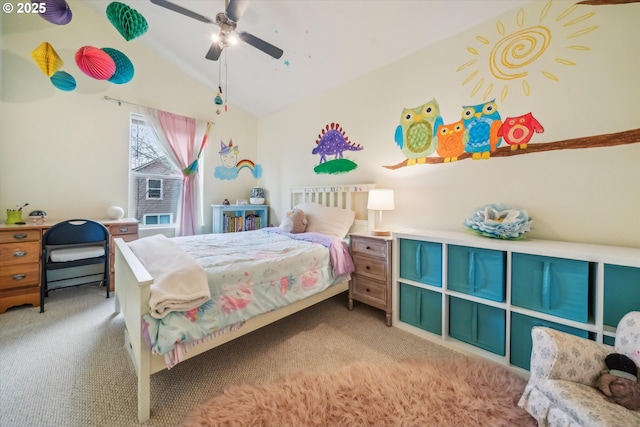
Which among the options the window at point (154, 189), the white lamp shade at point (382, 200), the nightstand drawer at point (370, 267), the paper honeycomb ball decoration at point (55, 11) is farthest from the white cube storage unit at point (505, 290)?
the window at point (154, 189)

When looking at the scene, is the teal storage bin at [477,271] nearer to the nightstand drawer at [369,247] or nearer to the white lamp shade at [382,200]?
the nightstand drawer at [369,247]

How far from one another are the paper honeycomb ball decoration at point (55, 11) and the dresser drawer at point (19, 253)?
6.48ft

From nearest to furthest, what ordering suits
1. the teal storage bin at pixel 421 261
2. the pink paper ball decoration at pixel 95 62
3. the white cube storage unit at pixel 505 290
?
the white cube storage unit at pixel 505 290, the teal storage bin at pixel 421 261, the pink paper ball decoration at pixel 95 62

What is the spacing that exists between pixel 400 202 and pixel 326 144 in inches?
51.2

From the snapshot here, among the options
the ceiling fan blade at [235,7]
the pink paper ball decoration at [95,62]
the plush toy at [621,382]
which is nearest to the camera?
the plush toy at [621,382]

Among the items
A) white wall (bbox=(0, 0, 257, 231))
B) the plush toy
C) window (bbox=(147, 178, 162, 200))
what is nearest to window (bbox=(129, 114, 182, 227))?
window (bbox=(147, 178, 162, 200))

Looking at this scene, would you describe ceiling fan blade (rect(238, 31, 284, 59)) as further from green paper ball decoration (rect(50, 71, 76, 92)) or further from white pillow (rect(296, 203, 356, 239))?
green paper ball decoration (rect(50, 71, 76, 92))

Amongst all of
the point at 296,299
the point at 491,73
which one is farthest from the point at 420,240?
the point at 491,73

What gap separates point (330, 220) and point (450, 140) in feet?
4.69

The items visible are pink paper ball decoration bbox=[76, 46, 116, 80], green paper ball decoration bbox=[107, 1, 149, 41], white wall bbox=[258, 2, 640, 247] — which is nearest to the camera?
white wall bbox=[258, 2, 640, 247]

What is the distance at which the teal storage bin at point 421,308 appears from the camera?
1.95m

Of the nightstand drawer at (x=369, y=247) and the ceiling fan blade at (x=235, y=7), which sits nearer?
the ceiling fan blade at (x=235, y=7)

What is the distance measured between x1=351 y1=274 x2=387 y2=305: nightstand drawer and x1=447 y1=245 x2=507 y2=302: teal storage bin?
→ 0.56 metres

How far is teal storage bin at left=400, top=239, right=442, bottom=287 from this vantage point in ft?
6.34
